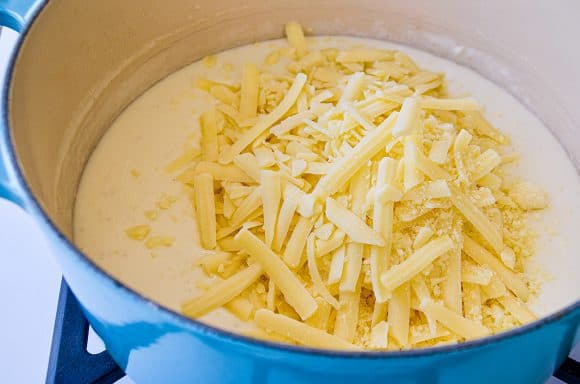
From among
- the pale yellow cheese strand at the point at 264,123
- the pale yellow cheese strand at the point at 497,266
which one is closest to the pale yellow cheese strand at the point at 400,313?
the pale yellow cheese strand at the point at 497,266

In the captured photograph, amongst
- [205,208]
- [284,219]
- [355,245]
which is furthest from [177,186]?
[355,245]

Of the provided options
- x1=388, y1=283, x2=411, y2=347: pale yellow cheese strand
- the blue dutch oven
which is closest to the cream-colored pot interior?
the blue dutch oven

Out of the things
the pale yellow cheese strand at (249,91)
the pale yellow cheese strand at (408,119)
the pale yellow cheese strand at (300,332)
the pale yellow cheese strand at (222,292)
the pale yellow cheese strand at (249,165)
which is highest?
the pale yellow cheese strand at (249,91)

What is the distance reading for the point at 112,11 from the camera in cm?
117

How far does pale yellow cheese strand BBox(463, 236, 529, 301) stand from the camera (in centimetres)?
97

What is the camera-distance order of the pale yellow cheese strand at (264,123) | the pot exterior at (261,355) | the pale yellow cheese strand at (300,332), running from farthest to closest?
the pale yellow cheese strand at (264,123), the pale yellow cheese strand at (300,332), the pot exterior at (261,355)

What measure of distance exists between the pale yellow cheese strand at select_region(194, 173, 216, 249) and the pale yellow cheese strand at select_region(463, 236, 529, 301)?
1.15 feet

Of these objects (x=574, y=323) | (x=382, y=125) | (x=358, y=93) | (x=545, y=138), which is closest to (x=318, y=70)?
(x=358, y=93)

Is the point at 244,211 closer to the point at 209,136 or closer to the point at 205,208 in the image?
the point at 205,208

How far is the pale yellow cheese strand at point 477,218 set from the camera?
950 millimetres

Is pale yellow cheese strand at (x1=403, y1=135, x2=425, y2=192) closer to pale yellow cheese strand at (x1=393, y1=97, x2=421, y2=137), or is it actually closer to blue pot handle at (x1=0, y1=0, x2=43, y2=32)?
pale yellow cheese strand at (x1=393, y1=97, x2=421, y2=137)

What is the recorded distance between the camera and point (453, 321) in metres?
0.88

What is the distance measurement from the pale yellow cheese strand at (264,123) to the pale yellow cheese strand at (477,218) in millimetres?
312

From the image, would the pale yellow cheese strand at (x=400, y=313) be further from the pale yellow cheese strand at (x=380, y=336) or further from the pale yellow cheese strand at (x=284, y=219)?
the pale yellow cheese strand at (x=284, y=219)
